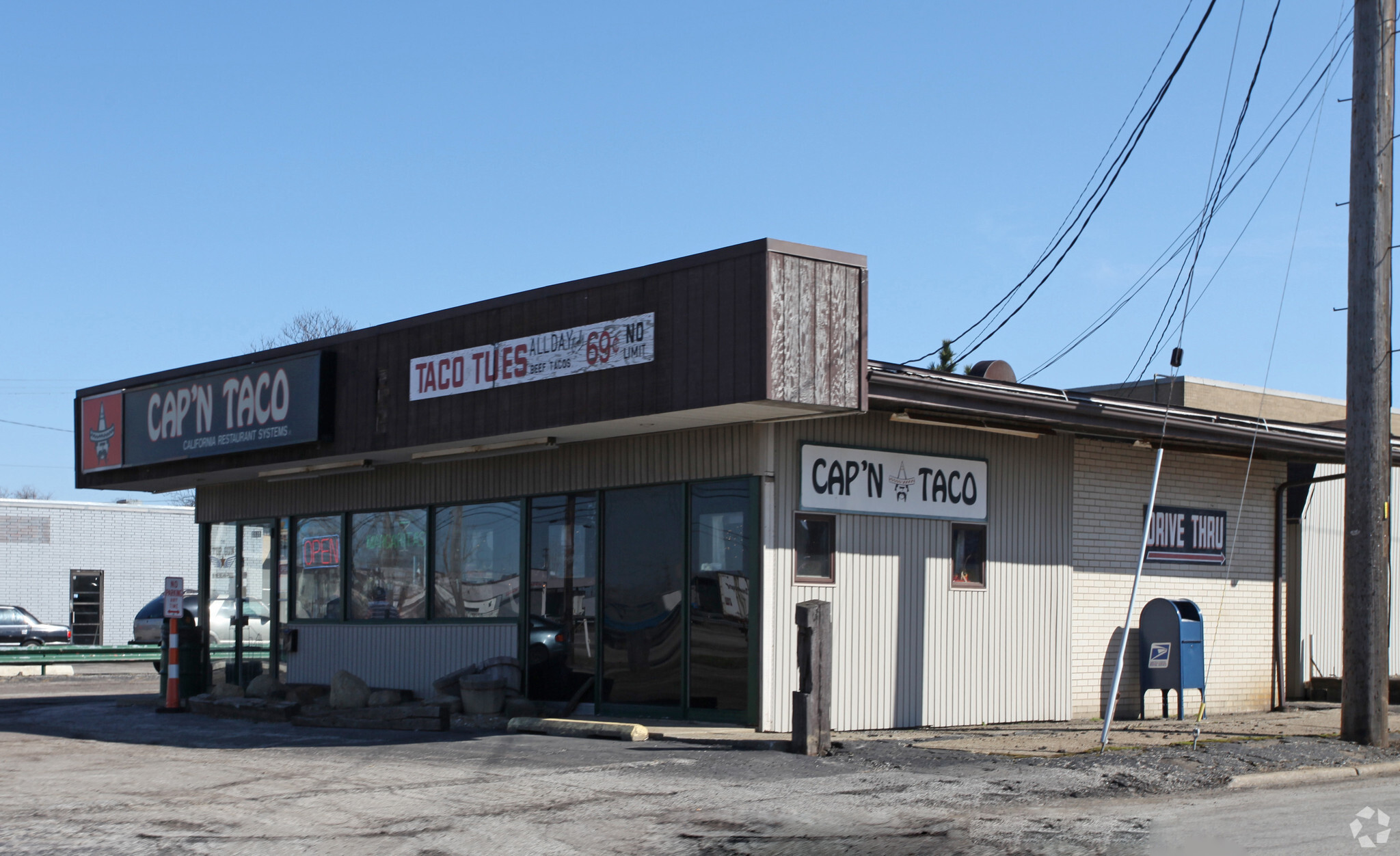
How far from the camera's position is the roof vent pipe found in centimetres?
1605

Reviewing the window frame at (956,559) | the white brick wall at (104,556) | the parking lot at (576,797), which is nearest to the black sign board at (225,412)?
the parking lot at (576,797)

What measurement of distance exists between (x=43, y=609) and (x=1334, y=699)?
37043 mm

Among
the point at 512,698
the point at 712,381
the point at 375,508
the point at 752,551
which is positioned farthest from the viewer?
the point at 375,508

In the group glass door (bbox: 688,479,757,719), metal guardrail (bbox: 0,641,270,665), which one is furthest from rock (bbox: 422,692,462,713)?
metal guardrail (bbox: 0,641,270,665)

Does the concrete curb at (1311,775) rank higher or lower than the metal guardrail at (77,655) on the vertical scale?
higher

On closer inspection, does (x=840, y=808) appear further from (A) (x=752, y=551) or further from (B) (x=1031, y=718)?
(B) (x=1031, y=718)

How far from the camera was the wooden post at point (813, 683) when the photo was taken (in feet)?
40.4

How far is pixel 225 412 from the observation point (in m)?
18.4

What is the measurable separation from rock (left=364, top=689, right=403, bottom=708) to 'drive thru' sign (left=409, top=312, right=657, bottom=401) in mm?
3987

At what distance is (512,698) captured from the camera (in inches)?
636

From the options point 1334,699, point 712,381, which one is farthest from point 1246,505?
point 712,381

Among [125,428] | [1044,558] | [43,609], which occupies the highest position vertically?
[125,428]

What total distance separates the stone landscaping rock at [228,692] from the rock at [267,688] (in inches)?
8.5

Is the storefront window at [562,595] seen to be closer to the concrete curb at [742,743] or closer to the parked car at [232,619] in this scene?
the concrete curb at [742,743]
